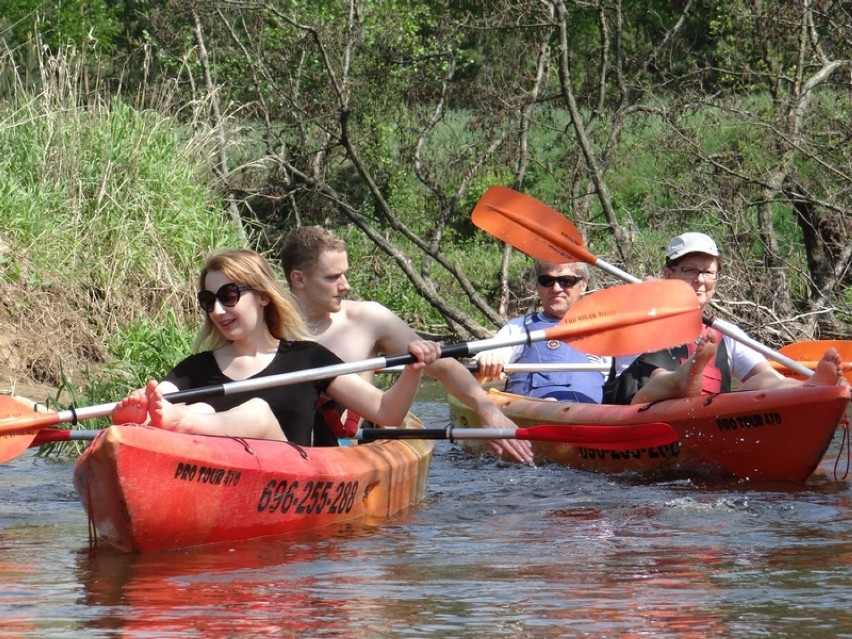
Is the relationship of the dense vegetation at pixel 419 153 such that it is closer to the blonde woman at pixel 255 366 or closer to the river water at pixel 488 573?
the blonde woman at pixel 255 366

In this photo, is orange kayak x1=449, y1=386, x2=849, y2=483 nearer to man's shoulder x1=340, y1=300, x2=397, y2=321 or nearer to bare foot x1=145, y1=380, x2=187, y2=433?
man's shoulder x1=340, y1=300, x2=397, y2=321

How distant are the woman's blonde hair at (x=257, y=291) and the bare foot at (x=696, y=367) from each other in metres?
1.74

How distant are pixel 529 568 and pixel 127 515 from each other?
1216mm

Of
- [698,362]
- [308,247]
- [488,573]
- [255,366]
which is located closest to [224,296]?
[255,366]

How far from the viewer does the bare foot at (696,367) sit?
223 inches

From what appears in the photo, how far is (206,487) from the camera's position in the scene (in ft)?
14.1

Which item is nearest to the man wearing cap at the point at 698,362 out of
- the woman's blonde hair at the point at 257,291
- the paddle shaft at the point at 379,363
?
the paddle shaft at the point at 379,363

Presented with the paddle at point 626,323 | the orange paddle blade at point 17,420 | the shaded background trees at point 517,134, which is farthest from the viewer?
the shaded background trees at point 517,134

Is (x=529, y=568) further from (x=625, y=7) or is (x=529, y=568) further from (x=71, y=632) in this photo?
(x=625, y=7)

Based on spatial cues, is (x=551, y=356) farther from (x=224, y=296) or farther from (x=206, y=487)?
(x=206, y=487)

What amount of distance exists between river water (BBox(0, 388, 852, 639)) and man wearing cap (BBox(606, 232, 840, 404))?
0.49m

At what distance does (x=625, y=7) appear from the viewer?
19781mm

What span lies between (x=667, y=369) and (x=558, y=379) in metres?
1.13

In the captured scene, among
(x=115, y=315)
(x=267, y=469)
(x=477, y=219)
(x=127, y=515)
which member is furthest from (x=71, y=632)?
(x=115, y=315)
